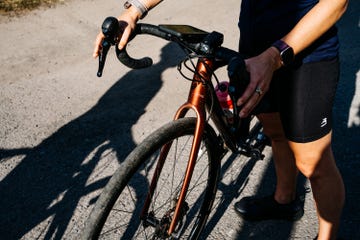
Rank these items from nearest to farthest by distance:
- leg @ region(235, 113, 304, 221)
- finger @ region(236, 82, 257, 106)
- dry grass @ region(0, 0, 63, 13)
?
finger @ region(236, 82, 257, 106), leg @ region(235, 113, 304, 221), dry grass @ region(0, 0, 63, 13)

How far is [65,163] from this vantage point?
3197mm

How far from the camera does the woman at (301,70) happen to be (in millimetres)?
1548

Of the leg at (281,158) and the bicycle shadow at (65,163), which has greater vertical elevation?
the leg at (281,158)

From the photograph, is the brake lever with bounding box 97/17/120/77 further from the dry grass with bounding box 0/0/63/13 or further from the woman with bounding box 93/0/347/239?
the dry grass with bounding box 0/0/63/13

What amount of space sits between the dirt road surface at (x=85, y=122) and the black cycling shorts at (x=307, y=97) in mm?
963

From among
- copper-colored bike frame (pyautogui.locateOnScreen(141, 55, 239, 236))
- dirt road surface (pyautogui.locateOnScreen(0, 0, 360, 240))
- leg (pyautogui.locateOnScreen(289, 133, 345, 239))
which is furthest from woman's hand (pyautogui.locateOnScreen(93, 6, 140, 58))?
dirt road surface (pyautogui.locateOnScreen(0, 0, 360, 240))

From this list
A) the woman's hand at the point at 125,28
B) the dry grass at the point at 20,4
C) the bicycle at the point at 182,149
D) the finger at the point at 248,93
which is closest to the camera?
the finger at the point at 248,93

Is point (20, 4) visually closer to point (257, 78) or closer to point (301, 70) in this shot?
point (301, 70)

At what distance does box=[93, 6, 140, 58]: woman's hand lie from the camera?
173 cm

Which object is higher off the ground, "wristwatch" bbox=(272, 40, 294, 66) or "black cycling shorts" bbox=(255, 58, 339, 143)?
"wristwatch" bbox=(272, 40, 294, 66)

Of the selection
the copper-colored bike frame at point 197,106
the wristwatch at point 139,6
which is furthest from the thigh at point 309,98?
the wristwatch at point 139,6

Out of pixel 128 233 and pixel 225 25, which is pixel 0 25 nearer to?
pixel 225 25

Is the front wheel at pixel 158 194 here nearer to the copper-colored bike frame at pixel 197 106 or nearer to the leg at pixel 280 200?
the copper-colored bike frame at pixel 197 106

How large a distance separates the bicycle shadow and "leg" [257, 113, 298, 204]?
4.33ft
